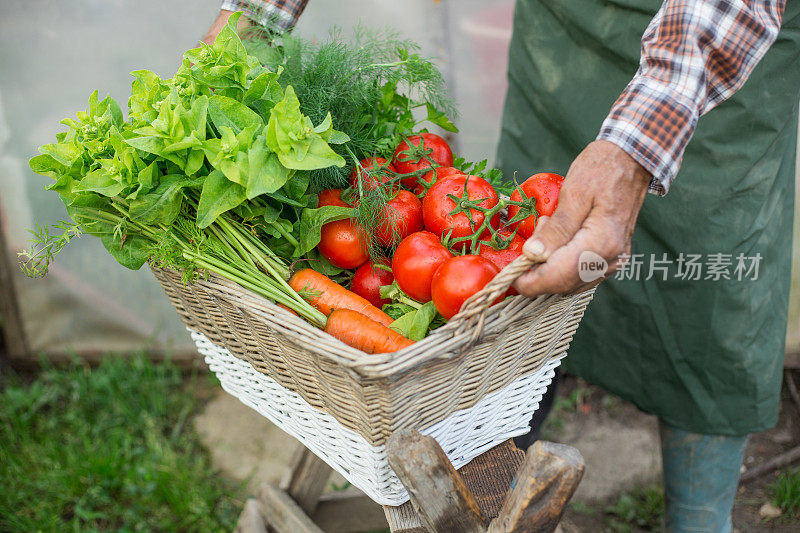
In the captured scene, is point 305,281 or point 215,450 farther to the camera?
point 215,450

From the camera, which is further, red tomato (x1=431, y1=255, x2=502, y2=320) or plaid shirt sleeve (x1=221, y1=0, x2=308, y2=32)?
plaid shirt sleeve (x1=221, y1=0, x2=308, y2=32)

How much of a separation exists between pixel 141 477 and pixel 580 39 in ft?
6.10

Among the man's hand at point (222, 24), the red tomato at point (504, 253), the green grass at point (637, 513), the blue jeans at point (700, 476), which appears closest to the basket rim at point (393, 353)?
the red tomato at point (504, 253)

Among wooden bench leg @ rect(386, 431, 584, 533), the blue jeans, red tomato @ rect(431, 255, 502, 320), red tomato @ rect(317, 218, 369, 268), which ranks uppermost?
red tomato @ rect(431, 255, 502, 320)

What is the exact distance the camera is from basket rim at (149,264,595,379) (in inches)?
33.5

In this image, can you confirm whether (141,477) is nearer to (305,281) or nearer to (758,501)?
(305,281)

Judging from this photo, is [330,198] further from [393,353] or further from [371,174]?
[393,353]

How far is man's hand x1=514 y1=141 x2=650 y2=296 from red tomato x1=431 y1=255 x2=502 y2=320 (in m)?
0.07

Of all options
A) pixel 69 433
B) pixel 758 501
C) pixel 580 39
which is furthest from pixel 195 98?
pixel 758 501

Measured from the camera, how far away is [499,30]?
241cm

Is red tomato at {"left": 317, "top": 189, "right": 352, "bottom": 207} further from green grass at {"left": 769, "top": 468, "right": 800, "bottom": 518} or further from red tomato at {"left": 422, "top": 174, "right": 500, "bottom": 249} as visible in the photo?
green grass at {"left": 769, "top": 468, "right": 800, "bottom": 518}

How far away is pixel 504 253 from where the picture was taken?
108cm

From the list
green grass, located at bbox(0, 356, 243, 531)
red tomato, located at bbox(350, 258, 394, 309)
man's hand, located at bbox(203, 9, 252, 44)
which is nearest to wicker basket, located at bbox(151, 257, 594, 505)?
red tomato, located at bbox(350, 258, 394, 309)

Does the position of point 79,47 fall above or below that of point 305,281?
below
